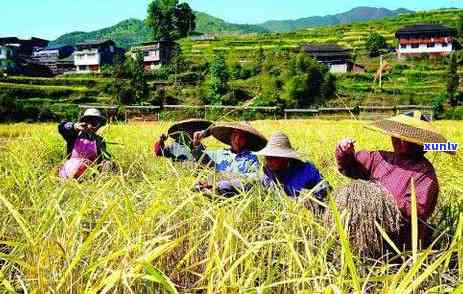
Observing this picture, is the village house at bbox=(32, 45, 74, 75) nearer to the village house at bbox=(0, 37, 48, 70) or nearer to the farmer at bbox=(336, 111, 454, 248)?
the village house at bbox=(0, 37, 48, 70)

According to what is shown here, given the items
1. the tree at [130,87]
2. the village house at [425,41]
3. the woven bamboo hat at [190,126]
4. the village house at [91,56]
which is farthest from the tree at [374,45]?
the woven bamboo hat at [190,126]

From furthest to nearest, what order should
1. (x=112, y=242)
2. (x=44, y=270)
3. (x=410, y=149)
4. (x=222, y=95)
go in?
1. (x=222, y=95)
2. (x=410, y=149)
3. (x=112, y=242)
4. (x=44, y=270)

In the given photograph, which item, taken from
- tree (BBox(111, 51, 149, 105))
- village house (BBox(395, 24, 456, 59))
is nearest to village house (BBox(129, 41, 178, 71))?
tree (BBox(111, 51, 149, 105))

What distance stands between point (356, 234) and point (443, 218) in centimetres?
75

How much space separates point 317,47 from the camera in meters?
52.1

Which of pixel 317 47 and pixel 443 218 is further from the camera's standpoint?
pixel 317 47

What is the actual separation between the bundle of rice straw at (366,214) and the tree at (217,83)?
121ft

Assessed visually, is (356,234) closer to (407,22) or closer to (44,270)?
(44,270)

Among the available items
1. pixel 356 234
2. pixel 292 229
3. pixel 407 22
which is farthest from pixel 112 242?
pixel 407 22

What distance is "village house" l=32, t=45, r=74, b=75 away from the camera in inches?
2282

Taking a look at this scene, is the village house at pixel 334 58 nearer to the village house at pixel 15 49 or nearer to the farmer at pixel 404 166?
the village house at pixel 15 49

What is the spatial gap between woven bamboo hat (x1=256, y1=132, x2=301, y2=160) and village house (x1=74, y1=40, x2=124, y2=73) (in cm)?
5445

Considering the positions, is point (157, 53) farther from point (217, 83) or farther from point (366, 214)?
point (366, 214)

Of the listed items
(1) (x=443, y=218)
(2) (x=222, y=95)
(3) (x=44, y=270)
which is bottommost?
(2) (x=222, y=95)
